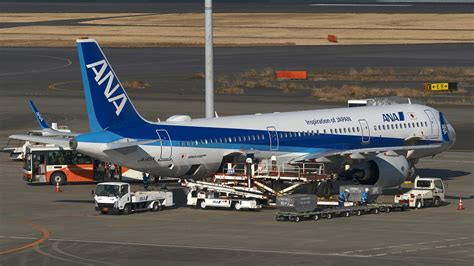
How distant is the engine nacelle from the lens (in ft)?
242

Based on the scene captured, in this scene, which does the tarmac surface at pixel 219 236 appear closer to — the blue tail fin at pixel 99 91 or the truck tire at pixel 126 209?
the truck tire at pixel 126 209

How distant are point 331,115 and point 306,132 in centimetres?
297

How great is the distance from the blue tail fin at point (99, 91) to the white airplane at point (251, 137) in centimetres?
5

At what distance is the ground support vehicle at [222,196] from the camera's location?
67.8m

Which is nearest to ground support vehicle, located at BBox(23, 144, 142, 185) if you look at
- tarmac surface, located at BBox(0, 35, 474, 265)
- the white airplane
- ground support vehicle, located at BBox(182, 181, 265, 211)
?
tarmac surface, located at BBox(0, 35, 474, 265)

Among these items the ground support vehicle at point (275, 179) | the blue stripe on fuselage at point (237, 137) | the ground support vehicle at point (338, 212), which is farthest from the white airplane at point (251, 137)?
the ground support vehicle at point (338, 212)

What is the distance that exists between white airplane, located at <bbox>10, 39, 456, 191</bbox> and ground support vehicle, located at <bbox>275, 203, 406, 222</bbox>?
23.7 ft

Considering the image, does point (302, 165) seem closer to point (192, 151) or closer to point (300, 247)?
point (192, 151)

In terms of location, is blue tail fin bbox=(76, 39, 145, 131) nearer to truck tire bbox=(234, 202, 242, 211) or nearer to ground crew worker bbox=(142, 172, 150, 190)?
truck tire bbox=(234, 202, 242, 211)

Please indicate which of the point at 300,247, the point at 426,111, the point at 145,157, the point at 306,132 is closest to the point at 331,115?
the point at 306,132

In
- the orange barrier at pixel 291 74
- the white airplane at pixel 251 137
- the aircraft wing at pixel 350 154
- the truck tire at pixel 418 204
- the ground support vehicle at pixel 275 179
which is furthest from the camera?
the orange barrier at pixel 291 74

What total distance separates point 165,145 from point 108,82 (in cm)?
471

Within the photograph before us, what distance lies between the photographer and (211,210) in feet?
224

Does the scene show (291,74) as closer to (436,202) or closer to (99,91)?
(436,202)
